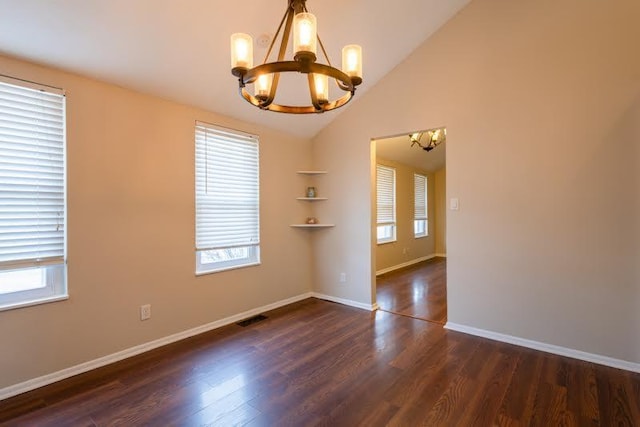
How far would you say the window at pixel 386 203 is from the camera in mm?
6227

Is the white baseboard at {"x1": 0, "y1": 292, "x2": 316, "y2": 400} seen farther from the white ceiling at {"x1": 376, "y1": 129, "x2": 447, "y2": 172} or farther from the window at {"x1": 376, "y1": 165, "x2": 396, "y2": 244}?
the white ceiling at {"x1": 376, "y1": 129, "x2": 447, "y2": 172}

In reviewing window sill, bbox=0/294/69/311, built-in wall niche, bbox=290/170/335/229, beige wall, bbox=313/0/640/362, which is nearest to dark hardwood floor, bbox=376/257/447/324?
beige wall, bbox=313/0/640/362

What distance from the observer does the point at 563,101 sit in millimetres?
2695

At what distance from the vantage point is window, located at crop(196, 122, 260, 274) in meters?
3.31

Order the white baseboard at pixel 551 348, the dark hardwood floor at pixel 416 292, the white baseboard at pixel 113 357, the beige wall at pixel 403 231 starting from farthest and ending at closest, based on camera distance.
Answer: the beige wall at pixel 403 231, the dark hardwood floor at pixel 416 292, the white baseboard at pixel 551 348, the white baseboard at pixel 113 357

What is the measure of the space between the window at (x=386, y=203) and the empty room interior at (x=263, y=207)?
8.12 feet

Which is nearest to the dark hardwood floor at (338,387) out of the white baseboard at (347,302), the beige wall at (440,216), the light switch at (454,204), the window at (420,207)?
the white baseboard at (347,302)

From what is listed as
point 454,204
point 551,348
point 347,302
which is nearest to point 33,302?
point 347,302

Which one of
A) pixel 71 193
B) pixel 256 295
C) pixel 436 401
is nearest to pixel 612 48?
pixel 436 401

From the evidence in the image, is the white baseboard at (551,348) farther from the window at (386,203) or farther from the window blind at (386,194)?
A: the window blind at (386,194)

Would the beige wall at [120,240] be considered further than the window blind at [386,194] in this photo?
No

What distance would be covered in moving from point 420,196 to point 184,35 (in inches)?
254

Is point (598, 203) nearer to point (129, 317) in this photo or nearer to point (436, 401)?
point (436, 401)

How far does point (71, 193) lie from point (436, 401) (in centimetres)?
297
